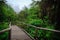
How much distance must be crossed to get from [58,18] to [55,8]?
558mm

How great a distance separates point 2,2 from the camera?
21469mm

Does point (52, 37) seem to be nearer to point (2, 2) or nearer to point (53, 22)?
point (53, 22)

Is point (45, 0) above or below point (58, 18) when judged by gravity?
above

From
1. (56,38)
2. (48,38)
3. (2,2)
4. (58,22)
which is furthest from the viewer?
(2,2)

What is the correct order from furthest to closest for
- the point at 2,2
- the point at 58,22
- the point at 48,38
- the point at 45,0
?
1. the point at 2,2
2. the point at 45,0
3. the point at 58,22
4. the point at 48,38

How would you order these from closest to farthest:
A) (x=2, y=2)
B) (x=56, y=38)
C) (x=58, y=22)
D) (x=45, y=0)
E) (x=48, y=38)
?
1. (x=56, y=38)
2. (x=48, y=38)
3. (x=58, y=22)
4. (x=45, y=0)
5. (x=2, y=2)

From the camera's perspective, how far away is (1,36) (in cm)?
776

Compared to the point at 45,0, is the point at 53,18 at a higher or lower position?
lower

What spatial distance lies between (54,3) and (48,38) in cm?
215

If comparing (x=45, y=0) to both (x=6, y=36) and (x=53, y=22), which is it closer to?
(x=53, y=22)

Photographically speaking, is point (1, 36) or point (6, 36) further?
point (6, 36)

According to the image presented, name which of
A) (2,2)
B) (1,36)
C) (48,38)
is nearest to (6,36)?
(1,36)

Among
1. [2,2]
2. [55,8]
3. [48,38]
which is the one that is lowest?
[48,38]

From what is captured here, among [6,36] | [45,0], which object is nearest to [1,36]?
[6,36]
